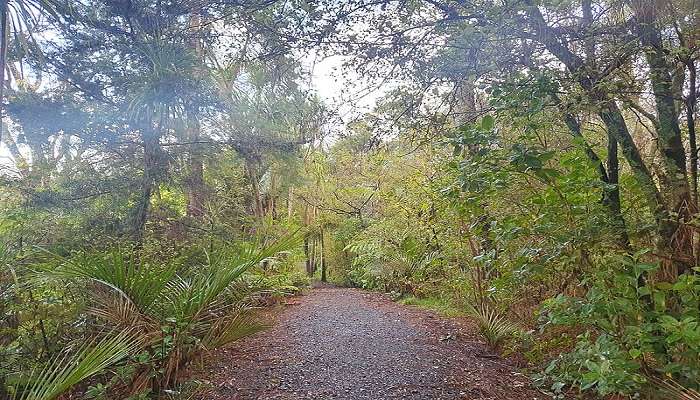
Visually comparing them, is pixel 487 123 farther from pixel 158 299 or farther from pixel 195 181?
pixel 195 181

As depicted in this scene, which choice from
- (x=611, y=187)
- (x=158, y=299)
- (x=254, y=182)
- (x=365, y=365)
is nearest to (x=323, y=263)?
(x=254, y=182)

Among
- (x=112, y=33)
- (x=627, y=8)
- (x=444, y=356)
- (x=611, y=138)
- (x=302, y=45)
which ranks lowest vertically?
(x=444, y=356)

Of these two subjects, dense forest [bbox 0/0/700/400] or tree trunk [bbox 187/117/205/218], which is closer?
dense forest [bbox 0/0/700/400]

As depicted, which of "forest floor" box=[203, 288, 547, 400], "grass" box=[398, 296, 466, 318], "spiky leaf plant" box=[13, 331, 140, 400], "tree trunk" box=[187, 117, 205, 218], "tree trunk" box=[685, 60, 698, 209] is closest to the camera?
"spiky leaf plant" box=[13, 331, 140, 400]

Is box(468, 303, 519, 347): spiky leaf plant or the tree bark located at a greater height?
box(468, 303, 519, 347): spiky leaf plant

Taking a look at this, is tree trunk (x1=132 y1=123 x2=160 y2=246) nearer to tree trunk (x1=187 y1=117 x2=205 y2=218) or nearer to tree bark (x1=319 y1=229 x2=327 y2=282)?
tree trunk (x1=187 y1=117 x2=205 y2=218)

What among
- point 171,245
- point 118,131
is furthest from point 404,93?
point 118,131

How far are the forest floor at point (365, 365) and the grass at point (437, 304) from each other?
1.95 ft

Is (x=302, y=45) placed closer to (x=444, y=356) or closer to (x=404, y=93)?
(x=404, y=93)

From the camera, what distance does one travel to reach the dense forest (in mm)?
2512

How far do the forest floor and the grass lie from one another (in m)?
0.59

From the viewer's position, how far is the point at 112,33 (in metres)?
5.01

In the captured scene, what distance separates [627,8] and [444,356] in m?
3.40

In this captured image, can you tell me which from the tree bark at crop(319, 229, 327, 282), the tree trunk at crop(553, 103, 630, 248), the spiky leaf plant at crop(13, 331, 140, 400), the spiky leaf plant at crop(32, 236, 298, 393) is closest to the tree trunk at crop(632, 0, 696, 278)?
the tree trunk at crop(553, 103, 630, 248)
